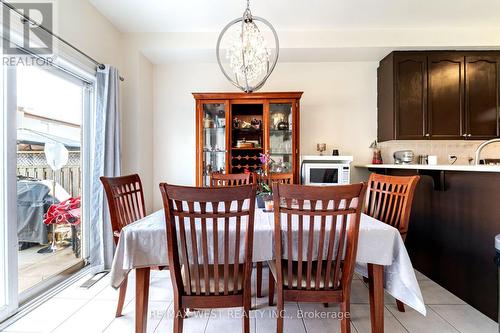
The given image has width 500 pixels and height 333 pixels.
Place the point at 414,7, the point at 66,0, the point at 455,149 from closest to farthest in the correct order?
the point at 66,0 < the point at 414,7 < the point at 455,149

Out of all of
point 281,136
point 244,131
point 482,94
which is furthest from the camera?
point 244,131

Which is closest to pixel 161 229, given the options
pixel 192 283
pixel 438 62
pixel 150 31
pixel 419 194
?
pixel 192 283

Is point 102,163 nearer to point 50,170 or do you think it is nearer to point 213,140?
point 50,170

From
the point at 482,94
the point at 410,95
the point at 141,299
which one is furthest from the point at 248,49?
the point at 482,94

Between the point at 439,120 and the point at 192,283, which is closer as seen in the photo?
the point at 192,283

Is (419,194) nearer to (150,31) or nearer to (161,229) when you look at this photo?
(161,229)

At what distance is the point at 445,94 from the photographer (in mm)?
2895

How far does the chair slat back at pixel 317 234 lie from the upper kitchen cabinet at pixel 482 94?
283 cm

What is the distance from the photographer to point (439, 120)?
2.91 m

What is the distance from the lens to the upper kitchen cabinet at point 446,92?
289 cm

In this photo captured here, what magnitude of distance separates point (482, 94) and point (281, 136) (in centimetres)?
244

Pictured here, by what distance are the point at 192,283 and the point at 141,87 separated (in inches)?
103

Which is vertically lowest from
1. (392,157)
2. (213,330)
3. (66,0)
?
(213,330)

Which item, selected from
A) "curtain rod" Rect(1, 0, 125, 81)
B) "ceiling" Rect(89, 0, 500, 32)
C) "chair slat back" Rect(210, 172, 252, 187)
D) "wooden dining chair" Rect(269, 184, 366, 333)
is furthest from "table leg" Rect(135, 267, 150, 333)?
"ceiling" Rect(89, 0, 500, 32)
